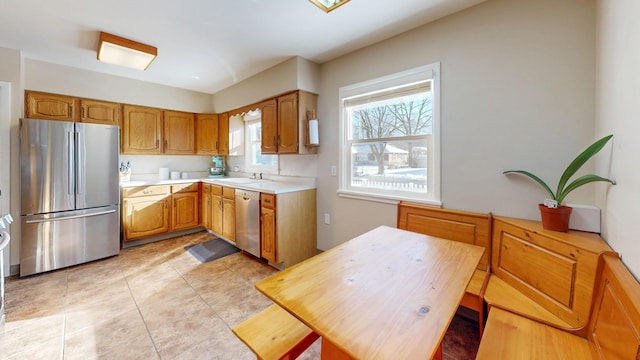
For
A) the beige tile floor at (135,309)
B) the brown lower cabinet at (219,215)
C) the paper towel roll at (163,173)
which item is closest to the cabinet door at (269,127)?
the brown lower cabinet at (219,215)

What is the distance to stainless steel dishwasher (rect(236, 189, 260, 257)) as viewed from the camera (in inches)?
116

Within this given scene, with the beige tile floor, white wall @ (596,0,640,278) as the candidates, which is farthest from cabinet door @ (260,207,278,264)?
white wall @ (596,0,640,278)

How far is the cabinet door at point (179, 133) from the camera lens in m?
3.99

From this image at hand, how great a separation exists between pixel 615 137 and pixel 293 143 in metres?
2.47

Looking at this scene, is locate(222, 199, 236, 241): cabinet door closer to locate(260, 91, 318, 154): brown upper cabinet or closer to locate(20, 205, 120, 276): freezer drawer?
locate(260, 91, 318, 154): brown upper cabinet

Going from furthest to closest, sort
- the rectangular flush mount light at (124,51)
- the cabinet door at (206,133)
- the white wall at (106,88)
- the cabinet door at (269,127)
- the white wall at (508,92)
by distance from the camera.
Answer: the cabinet door at (206,133) → the cabinet door at (269,127) → the white wall at (106,88) → the rectangular flush mount light at (124,51) → the white wall at (508,92)

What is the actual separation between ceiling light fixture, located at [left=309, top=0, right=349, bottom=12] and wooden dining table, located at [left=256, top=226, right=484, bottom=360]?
181 centimetres

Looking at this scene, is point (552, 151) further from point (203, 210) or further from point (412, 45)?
point (203, 210)

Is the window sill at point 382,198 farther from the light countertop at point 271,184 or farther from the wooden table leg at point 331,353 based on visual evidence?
the wooden table leg at point 331,353

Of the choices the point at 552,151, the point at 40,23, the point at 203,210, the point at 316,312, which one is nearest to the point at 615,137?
the point at 552,151

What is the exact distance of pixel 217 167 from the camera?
184 inches

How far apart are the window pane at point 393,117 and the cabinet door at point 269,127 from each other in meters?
0.98

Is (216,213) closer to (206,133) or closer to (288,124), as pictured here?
(206,133)

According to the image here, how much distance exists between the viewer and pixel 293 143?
2924mm
